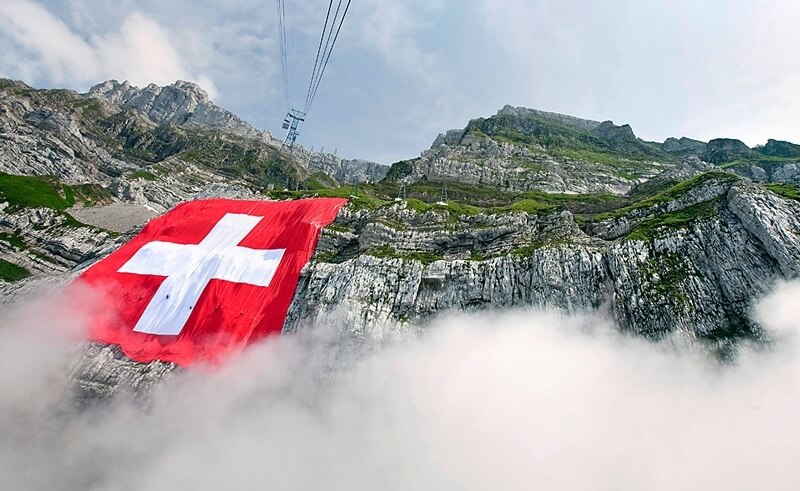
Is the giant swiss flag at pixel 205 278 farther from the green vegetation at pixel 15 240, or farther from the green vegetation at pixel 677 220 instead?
the green vegetation at pixel 15 240

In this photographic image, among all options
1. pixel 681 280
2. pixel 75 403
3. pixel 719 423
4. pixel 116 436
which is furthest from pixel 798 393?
pixel 75 403

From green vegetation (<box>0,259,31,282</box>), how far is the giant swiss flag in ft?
121

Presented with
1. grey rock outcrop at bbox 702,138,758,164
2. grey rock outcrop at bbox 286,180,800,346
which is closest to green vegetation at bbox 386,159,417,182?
grey rock outcrop at bbox 286,180,800,346

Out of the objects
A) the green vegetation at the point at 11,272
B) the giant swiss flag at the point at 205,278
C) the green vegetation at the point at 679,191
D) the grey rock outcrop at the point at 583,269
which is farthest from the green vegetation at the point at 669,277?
the green vegetation at the point at 11,272

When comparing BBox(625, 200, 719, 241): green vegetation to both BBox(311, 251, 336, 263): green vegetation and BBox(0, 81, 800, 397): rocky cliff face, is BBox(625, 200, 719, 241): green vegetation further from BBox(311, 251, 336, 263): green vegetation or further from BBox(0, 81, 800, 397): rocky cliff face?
BBox(311, 251, 336, 263): green vegetation

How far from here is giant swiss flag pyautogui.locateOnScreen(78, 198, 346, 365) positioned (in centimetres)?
4759

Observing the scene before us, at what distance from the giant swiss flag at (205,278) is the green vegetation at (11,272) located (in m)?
37.0

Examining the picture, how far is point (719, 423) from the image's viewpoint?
108 feet

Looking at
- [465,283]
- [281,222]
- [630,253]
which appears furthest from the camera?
[281,222]

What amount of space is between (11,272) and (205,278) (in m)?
59.6

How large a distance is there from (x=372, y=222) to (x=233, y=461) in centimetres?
3608

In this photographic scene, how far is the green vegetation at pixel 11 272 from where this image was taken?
77.8 meters

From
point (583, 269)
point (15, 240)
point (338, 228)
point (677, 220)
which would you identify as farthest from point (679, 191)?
point (15, 240)

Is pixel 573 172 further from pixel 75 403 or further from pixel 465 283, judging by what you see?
pixel 75 403
